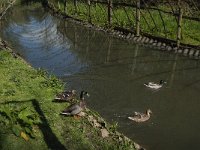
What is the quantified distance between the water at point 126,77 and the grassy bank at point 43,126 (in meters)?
1.90

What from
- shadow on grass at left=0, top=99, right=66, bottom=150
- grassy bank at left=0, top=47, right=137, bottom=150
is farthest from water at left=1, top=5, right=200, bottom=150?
shadow on grass at left=0, top=99, right=66, bottom=150

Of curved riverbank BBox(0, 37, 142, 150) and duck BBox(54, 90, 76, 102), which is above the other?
duck BBox(54, 90, 76, 102)

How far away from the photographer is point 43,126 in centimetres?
1302

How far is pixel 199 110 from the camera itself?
17.3m

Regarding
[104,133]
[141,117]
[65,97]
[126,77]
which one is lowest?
→ [126,77]

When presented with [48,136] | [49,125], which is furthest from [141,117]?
[48,136]

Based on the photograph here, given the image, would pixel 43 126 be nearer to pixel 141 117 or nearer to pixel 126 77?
pixel 141 117

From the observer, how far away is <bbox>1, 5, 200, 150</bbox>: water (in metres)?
15.4

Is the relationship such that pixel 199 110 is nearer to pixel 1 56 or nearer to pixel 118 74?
pixel 118 74

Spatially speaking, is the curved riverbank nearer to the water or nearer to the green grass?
the water

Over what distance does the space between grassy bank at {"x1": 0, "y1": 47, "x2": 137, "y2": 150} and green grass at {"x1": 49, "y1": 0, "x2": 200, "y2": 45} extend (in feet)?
42.3

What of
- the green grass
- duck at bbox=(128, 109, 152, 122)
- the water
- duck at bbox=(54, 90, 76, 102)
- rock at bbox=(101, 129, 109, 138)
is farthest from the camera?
the green grass

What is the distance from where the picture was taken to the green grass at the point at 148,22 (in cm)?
2722

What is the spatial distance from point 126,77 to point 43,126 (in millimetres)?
9092
